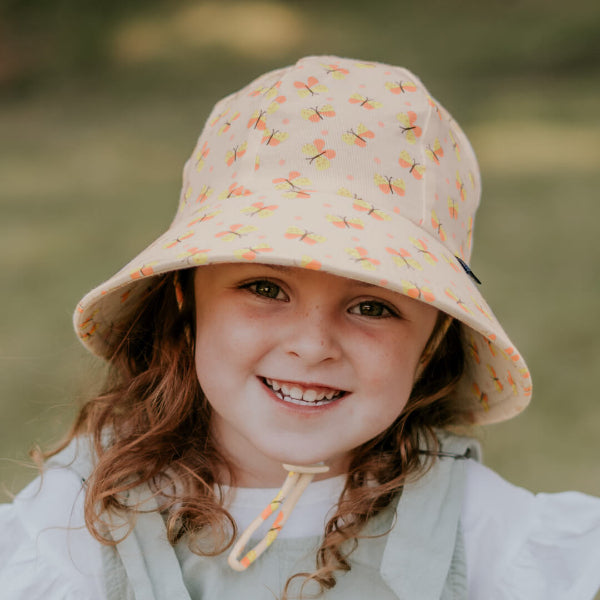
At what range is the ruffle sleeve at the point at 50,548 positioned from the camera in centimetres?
112

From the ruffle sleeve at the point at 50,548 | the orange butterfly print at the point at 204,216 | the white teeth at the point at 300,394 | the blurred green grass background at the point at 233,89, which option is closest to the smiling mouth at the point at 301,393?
the white teeth at the point at 300,394

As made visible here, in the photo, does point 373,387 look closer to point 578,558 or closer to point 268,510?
point 268,510

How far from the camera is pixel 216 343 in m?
1.11

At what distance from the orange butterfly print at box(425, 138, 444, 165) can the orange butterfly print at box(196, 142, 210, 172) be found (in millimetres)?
281

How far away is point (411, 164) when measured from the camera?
1084 mm

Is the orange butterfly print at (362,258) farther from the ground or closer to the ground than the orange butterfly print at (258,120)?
closer to the ground

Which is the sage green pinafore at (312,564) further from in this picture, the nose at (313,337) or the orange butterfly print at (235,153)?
the orange butterfly print at (235,153)

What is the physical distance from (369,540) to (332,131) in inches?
20.7

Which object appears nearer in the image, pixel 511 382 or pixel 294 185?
pixel 294 185

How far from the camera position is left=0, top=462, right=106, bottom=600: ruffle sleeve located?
1121 millimetres

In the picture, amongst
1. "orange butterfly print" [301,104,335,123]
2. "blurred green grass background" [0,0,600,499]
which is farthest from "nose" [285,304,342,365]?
"blurred green grass background" [0,0,600,499]

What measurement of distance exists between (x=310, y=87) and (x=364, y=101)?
0.07 meters

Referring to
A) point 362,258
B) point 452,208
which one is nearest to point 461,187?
point 452,208

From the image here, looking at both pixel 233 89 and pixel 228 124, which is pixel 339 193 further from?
pixel 233 89
